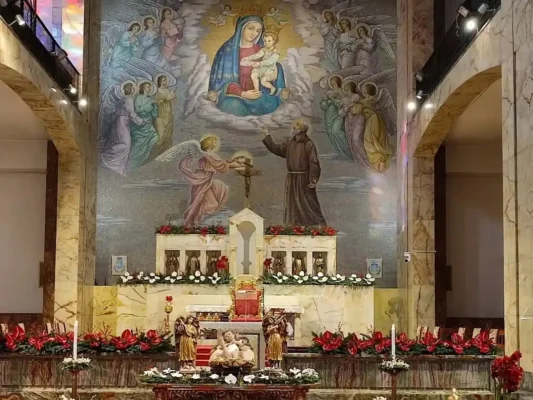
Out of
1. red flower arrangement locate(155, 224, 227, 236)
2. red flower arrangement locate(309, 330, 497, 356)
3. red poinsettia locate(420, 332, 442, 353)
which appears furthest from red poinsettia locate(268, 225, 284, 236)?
red poinsettia locate(420, 332, 442, 353)

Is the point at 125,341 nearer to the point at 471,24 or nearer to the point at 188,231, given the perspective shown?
the point at 471,24

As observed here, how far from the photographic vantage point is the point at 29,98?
15961 mm

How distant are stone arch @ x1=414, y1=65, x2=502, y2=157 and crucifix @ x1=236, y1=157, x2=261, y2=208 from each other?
4520 millimetres

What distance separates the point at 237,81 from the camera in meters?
23.3

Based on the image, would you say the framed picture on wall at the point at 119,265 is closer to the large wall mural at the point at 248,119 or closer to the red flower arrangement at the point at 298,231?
the large wall mural at the point at 248,119

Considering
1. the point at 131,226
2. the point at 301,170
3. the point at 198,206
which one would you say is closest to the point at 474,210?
the point at 301,170

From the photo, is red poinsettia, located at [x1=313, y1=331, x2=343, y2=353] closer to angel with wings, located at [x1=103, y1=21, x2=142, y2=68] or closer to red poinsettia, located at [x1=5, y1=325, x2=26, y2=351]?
red poinsettia, located at [x1=5, y1=325, x2=26, y2=351]

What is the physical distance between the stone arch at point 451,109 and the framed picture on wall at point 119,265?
7.60 m

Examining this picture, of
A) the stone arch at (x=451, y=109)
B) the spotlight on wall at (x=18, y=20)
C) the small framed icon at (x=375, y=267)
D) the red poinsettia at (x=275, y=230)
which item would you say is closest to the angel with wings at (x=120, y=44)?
the red poinsettia at (x=275, y=230)

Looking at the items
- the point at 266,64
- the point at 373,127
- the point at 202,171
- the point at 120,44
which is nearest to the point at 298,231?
the point at 202,171

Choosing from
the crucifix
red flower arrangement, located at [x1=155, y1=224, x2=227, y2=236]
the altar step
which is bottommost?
the altar step

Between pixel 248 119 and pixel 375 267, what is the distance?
485 cm

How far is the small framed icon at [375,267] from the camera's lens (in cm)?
2222

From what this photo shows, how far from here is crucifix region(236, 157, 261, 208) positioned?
21953 mm
